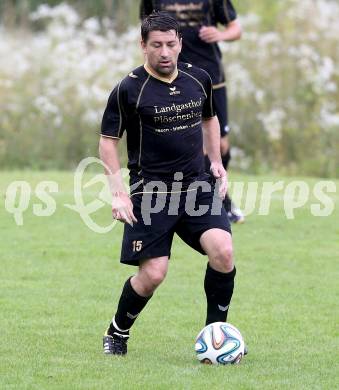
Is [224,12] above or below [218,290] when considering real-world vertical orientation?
below

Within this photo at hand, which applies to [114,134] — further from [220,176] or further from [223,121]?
[223,121]

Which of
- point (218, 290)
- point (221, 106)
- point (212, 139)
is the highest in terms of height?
point (212, 139)

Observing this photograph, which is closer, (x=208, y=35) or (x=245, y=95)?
(x=208, y=35)

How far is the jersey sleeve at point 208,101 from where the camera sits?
263 inches

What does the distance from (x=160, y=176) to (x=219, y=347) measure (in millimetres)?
1075

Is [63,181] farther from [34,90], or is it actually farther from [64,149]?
[34,90]

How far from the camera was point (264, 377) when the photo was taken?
5.92 m

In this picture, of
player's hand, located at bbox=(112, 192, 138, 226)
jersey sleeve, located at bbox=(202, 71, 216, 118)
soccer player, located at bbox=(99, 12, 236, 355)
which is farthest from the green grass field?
jersey sleeve, located at bbox=(202, 71, 216, 118)

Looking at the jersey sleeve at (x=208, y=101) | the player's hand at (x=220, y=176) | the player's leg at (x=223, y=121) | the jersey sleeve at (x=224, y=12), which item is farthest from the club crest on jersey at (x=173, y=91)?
the jersey sleeve at (x=224, y=12)

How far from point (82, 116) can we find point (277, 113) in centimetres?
307

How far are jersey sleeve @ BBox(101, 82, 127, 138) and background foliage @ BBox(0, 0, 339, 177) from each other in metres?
10.6

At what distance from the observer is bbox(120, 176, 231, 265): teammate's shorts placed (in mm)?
6355

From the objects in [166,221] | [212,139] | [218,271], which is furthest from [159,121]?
[218,271]

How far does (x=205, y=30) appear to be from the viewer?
35.4ft
